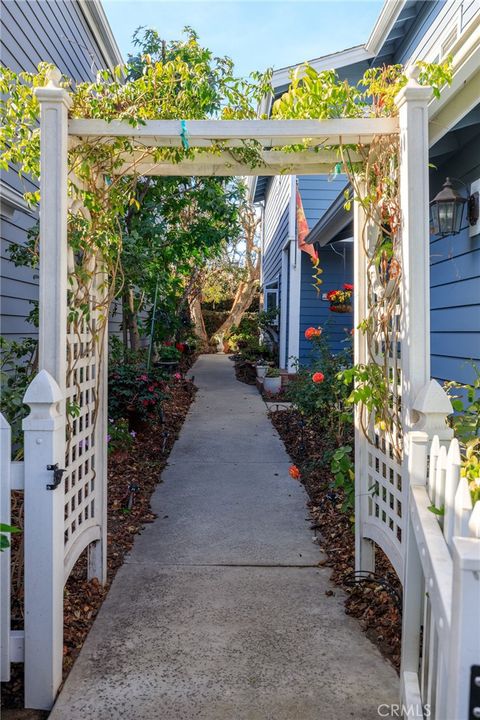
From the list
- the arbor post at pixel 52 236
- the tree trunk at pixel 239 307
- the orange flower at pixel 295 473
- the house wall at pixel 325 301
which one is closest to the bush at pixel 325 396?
the orange flower at pixel 295 473

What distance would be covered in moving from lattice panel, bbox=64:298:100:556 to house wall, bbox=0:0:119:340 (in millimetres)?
1990

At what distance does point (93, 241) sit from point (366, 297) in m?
1.48

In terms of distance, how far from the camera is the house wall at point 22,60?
4.53 meters

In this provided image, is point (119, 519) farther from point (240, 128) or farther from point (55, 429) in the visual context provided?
point (240, 128)

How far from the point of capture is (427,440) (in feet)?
6.87

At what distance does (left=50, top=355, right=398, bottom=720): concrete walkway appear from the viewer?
82.3 inches

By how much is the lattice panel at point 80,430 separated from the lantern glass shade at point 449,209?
243cm

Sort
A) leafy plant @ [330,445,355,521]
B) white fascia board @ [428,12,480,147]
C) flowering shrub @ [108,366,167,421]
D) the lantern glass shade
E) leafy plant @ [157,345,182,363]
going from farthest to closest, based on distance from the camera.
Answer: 1. leafy plant @ [157,345,182,363]
2. flowering shrub @ [108,366,167,421]
3. the lantern glass shade
4. leafy plant @ [330,445,355,521]
5. white fascia board @ [428,12,480,147]

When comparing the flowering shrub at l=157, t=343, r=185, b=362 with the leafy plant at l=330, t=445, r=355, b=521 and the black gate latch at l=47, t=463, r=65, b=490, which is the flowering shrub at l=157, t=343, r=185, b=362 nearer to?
the leafy plant at l=330, t=445, r=355, b=521

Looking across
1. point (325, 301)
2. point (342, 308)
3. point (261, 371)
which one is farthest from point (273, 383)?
point (342, 308)

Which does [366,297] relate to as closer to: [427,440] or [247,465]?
[427,440]

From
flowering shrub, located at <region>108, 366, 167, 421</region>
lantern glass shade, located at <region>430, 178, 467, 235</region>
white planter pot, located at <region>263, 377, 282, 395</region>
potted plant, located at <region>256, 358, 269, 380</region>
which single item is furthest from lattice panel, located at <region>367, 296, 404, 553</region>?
potted plant, located at <region>256, 358, 269, 380</region>

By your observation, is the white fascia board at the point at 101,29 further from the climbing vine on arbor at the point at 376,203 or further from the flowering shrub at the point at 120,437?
the climbing vine on arbor at the point at 376,203

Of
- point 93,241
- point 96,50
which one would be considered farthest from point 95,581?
point 96,50
